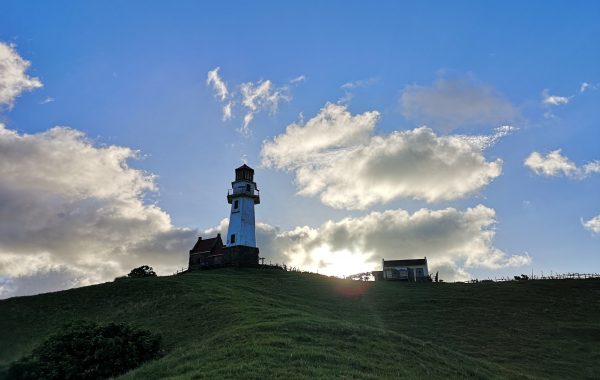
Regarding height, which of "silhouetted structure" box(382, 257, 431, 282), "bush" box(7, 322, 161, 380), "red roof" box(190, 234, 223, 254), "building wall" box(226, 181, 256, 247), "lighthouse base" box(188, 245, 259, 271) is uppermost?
"building wall" box(226, 181, 256, 247)

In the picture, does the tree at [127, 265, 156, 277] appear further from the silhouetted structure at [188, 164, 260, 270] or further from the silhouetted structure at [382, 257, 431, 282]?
the silhouetted structure at [382, 257, 431, 282]

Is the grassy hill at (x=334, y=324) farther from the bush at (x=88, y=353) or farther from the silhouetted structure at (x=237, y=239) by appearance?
the silhouetted structure at (x=237, y=239)

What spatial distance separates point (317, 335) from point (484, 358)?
48.4ft

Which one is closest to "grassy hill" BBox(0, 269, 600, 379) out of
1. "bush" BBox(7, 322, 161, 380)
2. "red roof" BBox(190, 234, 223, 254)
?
"bush" BBox(7, 322, 161, 380)

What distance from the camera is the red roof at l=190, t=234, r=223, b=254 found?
3561 inches

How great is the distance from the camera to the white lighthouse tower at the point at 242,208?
84.9 m

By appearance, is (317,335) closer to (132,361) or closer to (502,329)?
(132,361)

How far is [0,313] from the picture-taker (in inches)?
2021

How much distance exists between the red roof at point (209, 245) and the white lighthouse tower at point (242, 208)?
6.11 meters

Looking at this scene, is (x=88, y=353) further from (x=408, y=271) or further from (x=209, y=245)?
(x=408, y=271)

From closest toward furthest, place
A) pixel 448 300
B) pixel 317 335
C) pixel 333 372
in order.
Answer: pixel 333 372
pixel 317 335
pixel 448 300

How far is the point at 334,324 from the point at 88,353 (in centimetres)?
1485

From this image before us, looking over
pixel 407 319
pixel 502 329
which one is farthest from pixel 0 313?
pixel 502 329

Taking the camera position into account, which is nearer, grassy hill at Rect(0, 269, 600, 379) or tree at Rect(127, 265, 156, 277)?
grassy hill at Rect(0, 269, 600, 379)
